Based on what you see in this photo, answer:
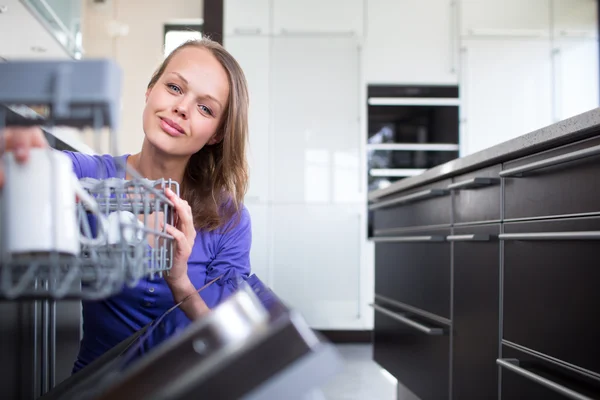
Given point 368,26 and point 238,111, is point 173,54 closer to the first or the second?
point 238,111

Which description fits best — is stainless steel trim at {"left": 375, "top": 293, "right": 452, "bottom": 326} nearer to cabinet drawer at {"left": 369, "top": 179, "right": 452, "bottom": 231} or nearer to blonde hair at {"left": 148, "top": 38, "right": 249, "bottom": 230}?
cabinet drawer at {"left": 369, "top": 179, "right": 452, "bottom": 231}

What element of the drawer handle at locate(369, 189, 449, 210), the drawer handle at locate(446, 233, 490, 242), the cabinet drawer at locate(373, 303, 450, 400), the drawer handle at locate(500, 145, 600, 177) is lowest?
the cabinet drawer at locate(373, 303, 450, 400)

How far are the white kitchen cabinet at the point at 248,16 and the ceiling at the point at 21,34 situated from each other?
67.9 inches

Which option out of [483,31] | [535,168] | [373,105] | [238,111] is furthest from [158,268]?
[483,31]

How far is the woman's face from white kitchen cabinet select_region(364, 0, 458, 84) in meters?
3.19

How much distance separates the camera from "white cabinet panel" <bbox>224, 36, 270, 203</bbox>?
4.23m

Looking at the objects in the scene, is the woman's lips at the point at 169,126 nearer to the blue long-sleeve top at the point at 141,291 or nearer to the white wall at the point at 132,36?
the blue long-sleeve top at the point at 141,291

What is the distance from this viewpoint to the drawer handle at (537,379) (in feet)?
3.52

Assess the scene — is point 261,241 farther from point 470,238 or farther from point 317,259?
point 470,238

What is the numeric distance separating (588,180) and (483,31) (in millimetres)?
3438

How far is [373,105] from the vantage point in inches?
168

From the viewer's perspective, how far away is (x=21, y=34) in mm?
2312

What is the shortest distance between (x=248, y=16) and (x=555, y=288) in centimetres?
348

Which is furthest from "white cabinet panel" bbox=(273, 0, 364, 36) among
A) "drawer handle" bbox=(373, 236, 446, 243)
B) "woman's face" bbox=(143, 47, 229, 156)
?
"woman's face" bbox=(143, 47, 229, 156)
